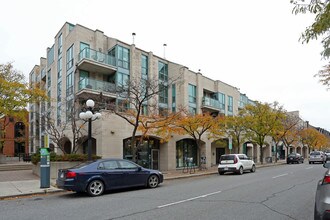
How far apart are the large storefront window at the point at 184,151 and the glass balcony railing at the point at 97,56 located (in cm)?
1063

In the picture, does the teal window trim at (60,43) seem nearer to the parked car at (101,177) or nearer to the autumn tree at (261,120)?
the autumn tree at (261,120)

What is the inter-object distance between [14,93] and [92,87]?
6.40m

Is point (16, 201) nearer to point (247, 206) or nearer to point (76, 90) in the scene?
point (247, 206)

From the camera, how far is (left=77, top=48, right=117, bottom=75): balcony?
27.0 m

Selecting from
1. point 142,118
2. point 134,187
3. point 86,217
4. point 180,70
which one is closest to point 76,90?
point 142,118

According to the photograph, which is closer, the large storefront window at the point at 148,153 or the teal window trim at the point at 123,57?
the large storefront window at the point at 148,153

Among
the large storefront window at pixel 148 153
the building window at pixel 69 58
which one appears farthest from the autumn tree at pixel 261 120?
the building window at pixel 69 58

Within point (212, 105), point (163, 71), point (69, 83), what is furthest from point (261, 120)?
point (69, 83)

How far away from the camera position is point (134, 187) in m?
13.7

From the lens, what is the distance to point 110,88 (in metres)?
25.2

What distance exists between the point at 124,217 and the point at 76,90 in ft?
72.7

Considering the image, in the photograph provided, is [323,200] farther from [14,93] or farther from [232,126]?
[232,126]

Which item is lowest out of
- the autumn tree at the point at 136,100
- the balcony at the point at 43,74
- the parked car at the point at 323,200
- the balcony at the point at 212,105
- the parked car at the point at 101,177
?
the parked car at the point at 101,177

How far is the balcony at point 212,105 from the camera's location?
37188 millimetres
